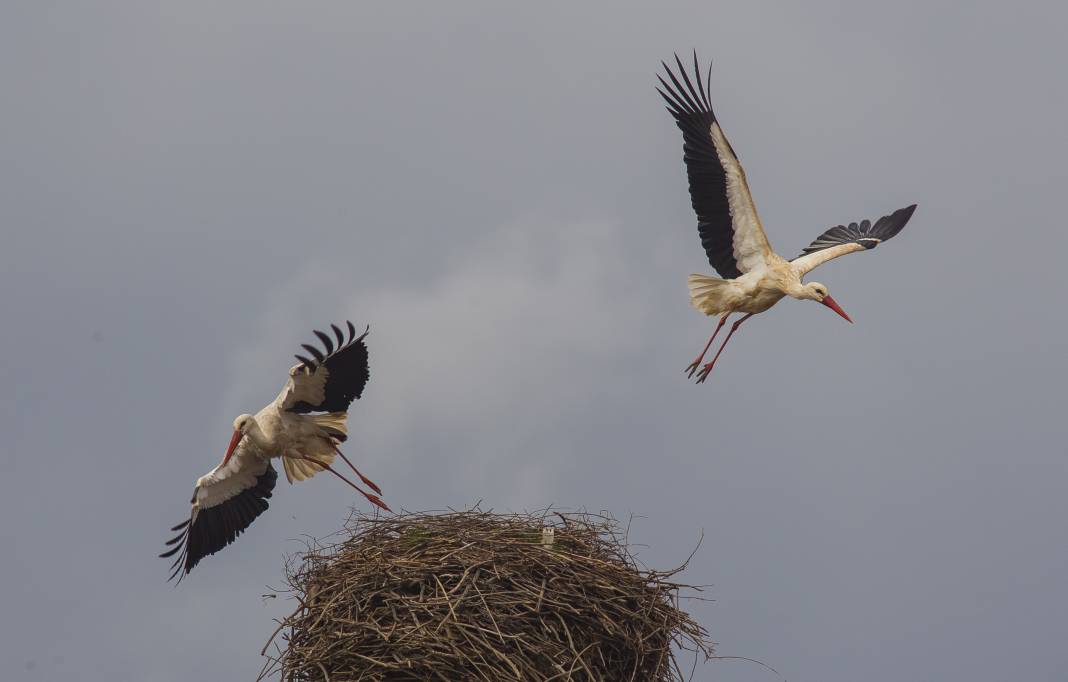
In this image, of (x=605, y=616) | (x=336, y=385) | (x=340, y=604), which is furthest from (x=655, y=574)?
(x=336, y=385)

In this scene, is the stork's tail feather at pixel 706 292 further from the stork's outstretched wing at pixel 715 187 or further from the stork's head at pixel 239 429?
the stork's head at pixel 239 429

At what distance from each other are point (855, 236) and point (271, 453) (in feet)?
21.9

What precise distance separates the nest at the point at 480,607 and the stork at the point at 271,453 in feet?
7.75

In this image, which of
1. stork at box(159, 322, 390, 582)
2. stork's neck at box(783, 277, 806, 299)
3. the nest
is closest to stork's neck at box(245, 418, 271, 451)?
stork at box(159, 322, 390, 582)

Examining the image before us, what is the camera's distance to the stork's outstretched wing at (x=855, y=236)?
49.2 feet

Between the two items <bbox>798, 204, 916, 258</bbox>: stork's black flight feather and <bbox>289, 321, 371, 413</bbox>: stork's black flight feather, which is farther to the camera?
<bbox>798, 204, 916, 258</bbox>: stork's black flight feather

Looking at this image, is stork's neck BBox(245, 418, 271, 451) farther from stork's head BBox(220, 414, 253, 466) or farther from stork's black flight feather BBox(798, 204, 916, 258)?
stork's black flight feather BBox(798, 204, 916, 258)

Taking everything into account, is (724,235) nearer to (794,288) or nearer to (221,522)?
(794,288)

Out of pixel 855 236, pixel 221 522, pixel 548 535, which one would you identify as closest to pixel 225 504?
pixel 221 522

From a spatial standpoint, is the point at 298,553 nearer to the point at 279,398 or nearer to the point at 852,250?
the point at 279,398

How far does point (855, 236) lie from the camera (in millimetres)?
16000

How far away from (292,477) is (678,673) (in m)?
4.75

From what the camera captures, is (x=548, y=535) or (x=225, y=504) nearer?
(x=548, y=535)

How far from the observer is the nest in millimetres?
8742
